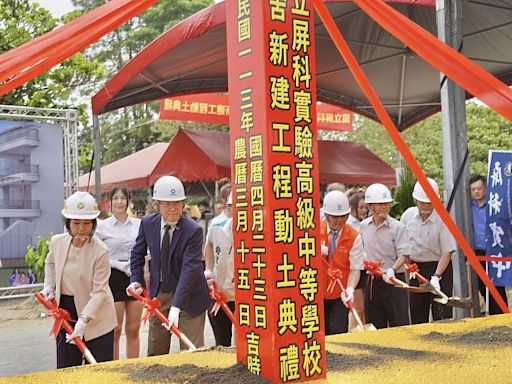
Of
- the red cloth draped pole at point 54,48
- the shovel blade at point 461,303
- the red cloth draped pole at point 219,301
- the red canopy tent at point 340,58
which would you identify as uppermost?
the red canopy tent at point 340,58

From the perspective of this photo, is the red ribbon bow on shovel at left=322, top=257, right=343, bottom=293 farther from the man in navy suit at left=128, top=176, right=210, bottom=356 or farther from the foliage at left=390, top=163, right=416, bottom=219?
the foliage at left=390, top=163, right=416, bottom=219

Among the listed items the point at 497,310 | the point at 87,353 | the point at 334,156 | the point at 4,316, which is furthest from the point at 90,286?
the point at 334,156

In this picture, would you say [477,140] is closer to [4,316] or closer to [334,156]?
[334,156]

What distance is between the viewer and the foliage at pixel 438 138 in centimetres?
1777

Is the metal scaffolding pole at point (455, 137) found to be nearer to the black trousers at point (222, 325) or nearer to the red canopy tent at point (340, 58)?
the red canopy tent at point (340, 58)

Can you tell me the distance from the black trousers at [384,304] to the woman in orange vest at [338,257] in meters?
0.61

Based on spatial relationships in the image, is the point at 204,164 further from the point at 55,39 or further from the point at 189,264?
the point at 55,39

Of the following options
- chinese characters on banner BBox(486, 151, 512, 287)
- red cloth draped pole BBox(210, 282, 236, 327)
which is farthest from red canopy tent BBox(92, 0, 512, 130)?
red cloth draped pole BBox(210, 282, 236, 327)

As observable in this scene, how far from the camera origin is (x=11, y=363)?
5.27 meters

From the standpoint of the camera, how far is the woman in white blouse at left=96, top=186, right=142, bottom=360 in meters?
4.13

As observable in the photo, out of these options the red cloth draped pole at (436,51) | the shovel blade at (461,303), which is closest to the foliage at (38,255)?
the shovel blade at (461,303)

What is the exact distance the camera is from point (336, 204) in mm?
3930

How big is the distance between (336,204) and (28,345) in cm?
368

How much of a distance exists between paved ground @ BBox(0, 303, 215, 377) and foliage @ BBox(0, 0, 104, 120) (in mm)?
3339
